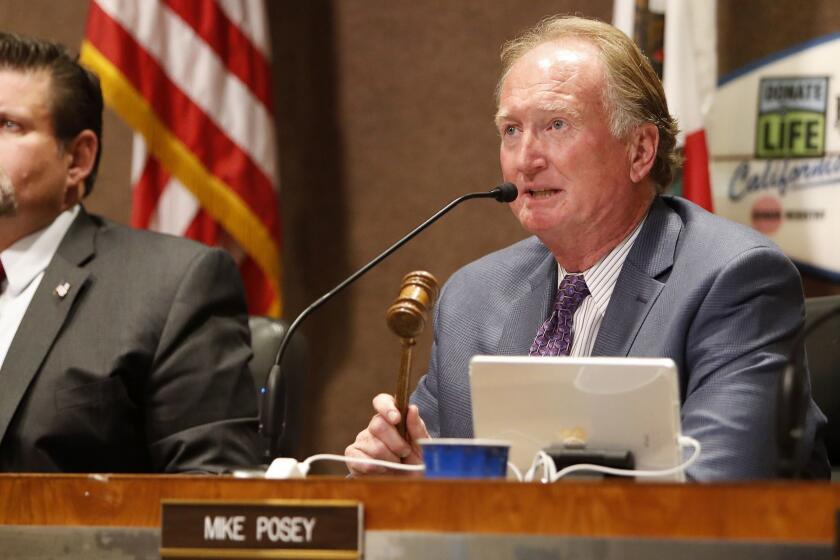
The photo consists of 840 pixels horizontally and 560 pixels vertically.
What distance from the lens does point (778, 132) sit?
349 cm

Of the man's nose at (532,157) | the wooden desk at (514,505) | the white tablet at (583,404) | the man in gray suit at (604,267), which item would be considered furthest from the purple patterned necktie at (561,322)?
the wooden desk at (514,505)

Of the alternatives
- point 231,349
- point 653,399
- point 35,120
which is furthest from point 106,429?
point 653,399

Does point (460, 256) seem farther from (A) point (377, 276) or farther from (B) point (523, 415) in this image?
(B) point (523, 415)

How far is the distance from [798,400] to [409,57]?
9.16ft

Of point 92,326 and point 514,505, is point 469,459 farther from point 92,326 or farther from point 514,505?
point 92,326

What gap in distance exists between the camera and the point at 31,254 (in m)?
3.00

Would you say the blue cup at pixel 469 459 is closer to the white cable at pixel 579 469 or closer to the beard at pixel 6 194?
the white cable at pixel 579 469

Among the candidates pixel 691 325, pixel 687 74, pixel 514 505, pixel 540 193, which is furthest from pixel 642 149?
pixel 514 505

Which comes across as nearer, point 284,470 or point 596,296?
point 284,470

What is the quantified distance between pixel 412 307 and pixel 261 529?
501 millimetres

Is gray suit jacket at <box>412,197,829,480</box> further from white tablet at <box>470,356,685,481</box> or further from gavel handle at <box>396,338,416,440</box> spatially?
gavel handle at <box>396,338,416,440</box>

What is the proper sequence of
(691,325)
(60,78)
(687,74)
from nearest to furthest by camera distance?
(691,325) → (60,78) → (687,74)

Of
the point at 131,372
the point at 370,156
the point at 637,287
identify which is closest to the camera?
the point at 637,287

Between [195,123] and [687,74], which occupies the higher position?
[687,74]
